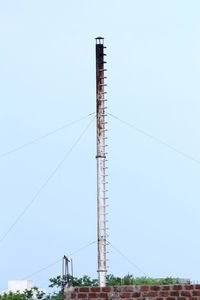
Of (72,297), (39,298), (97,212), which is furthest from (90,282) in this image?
(72,297)

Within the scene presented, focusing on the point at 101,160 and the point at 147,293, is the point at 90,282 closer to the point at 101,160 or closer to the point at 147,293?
the point at 101,160

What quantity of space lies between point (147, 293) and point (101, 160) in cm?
1432

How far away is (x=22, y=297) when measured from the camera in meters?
48.6

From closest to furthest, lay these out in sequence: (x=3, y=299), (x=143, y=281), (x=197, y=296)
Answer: (x=197, y=296)
(x=3, y=299)
(x=143, y=281)

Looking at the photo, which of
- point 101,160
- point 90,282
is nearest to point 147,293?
point 101,160

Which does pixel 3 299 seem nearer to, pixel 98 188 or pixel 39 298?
pixel 39 298

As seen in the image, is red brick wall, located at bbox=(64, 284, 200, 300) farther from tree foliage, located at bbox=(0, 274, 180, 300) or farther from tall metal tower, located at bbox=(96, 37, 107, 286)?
tree foliage, located at bbox=(0, 274, 180, 300)

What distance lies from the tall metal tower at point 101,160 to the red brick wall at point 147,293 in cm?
1273

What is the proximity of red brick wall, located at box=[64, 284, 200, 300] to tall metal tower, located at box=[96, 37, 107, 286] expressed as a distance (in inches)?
501

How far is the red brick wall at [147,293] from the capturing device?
19734mm

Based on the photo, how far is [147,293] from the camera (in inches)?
777

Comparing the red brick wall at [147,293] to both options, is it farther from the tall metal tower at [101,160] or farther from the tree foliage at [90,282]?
the tree foliage at [90,282]

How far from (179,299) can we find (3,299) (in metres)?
27.8

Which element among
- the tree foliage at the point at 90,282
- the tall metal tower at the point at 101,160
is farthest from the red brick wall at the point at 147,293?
the tree foliage at the point at 90,282
